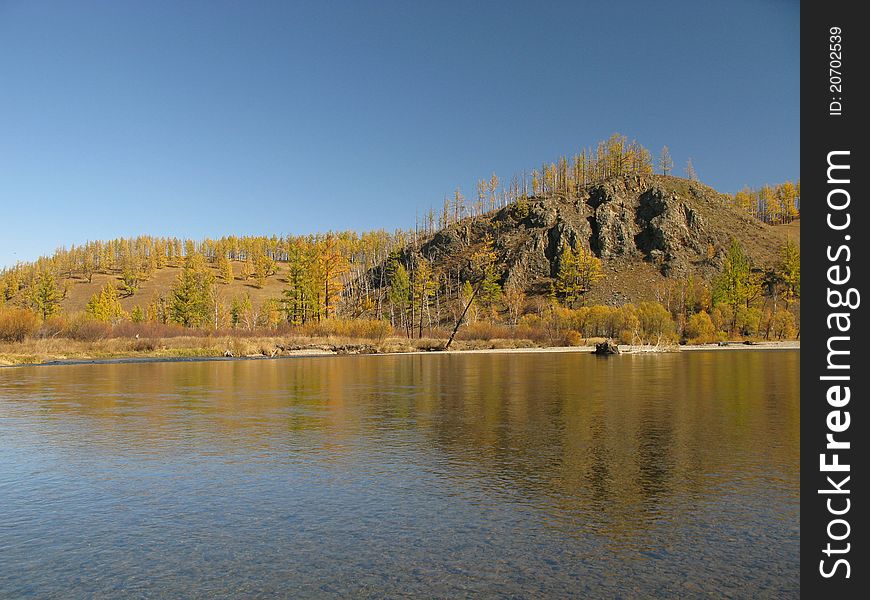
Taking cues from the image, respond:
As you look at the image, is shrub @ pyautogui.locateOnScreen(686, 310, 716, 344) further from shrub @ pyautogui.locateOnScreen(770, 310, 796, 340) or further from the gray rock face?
the gray rock face

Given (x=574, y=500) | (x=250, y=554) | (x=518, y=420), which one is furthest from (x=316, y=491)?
(x=518, y=420)

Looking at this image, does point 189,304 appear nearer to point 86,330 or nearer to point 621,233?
point 86,330

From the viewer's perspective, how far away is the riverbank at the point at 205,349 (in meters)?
44.3

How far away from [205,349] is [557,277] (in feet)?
338

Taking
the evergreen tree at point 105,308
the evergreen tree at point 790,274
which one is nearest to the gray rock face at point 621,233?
the evergreen tree at point 790,274

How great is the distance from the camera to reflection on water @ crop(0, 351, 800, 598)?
5.73 m

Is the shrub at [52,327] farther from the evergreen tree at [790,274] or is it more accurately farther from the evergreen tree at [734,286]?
the evergreen tree at [790,274]

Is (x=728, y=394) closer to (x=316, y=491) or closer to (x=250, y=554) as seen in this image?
(x=316, y=491)

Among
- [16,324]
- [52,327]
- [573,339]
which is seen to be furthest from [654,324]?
[16,324]

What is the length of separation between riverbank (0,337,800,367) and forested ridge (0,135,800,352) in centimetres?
530

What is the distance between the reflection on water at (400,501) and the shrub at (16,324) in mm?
37015

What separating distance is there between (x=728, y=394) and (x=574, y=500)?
15.7 m

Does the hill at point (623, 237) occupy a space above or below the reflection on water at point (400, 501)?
above

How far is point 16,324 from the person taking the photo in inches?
1855
